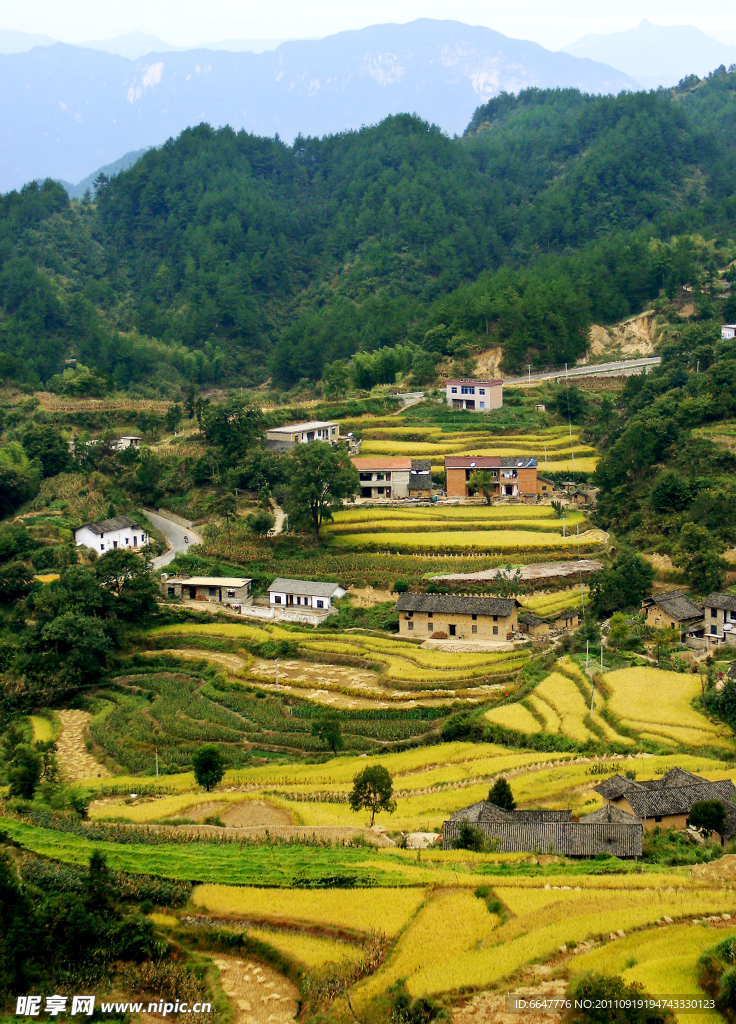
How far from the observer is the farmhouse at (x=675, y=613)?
28344 mm

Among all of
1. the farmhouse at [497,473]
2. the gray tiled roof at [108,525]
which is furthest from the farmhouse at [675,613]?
the gray tiled roof at [108,525]

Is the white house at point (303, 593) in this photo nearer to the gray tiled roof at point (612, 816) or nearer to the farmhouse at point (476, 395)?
the gray tiled roof at point (612, 816)

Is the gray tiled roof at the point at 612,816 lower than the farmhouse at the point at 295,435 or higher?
lower

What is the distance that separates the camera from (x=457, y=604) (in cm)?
3062

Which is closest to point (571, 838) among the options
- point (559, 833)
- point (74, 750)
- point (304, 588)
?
point (559, 833)

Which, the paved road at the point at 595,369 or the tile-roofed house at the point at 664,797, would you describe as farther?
the paved road at the point at 595,369

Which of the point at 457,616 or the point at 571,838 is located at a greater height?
the point at 457,616

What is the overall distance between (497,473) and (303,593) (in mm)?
10752

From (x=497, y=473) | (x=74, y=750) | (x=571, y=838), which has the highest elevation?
(x=497, y=473)

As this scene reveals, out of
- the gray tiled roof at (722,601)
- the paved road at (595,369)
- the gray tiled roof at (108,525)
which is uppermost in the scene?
the paved road at (595,369)

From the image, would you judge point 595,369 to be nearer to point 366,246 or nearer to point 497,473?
point 497,473

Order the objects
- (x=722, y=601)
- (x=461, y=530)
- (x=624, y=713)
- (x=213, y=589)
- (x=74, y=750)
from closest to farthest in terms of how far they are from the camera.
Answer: (x=624, y=713)
(x=74, y=750)
(x=722, y=601)
(x=213, y=589)
(x=461, y=530)

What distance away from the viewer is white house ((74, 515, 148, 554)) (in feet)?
122

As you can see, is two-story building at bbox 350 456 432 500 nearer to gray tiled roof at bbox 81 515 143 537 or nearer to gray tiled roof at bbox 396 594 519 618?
gray tiled roof at bbox 81 515 143 537
